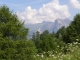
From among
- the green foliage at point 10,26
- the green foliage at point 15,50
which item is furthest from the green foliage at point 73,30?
the green foliage at point 15,50

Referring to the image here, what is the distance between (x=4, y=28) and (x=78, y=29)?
18737 millimetres

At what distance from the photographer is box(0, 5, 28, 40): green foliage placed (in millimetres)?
20312

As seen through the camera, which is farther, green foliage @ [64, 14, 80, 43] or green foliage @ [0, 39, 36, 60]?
green foliage @ [64, 14, 80, 43]

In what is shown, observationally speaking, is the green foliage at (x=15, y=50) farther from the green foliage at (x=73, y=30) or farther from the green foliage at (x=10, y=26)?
the green foliage at (x=73, y=30)

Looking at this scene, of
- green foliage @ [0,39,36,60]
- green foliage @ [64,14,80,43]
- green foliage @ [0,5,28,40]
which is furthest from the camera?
green foliage @ [64,14,80,43]

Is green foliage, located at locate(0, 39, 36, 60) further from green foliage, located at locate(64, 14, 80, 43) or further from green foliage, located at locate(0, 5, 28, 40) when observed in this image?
green foliage, located at locate(64, 14, 80, 43)

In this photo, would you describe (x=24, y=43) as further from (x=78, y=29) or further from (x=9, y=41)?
(x=78, y=29)

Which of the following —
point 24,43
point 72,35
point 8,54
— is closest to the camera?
point 8,54

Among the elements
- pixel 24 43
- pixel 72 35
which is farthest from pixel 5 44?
pixel 72 35

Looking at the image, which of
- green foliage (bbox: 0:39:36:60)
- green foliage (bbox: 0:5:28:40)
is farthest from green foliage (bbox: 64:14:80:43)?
green foliage (bbox: 0:39:36:60)

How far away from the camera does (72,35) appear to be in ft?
114

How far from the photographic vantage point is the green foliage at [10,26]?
66.6 ft

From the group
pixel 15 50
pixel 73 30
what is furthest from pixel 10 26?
pixel 73 30

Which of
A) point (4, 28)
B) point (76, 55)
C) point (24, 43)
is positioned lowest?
point (76, 55)
